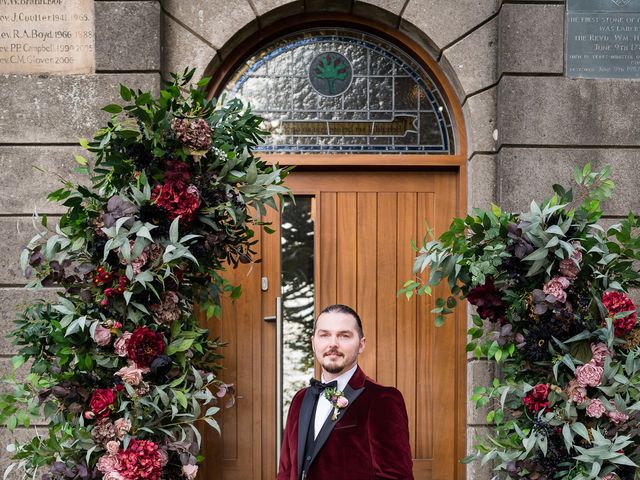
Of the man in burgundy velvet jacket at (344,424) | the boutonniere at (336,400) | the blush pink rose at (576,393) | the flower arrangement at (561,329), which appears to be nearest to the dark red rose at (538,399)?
the flower arrangement at (561,329)

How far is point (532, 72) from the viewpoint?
466 cm

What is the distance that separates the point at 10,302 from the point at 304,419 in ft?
7.03

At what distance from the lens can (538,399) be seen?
146 inches

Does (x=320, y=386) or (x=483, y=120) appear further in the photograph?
(x=483, y=120)

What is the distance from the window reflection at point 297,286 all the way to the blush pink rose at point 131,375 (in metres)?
1.68

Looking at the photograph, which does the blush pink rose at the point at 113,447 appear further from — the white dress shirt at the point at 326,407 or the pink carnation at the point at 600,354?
the pink carnation at the point at 600,354

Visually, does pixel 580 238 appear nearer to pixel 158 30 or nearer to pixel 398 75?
pixel 398 75

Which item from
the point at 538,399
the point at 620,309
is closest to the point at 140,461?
the point at 538,399

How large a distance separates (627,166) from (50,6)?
11.8 feet

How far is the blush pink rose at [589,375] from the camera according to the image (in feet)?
11.8

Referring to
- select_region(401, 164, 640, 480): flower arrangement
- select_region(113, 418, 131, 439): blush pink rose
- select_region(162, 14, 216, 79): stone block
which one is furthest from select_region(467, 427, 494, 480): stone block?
select_region(162, 14, 216, 79): stone block

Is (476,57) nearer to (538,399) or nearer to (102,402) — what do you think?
(538,399)

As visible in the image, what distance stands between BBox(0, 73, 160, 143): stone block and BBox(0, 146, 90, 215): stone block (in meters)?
0.07

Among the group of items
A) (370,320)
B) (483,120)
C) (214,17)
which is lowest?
(370,320)
